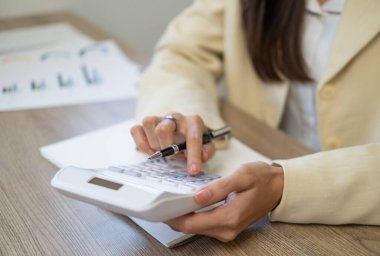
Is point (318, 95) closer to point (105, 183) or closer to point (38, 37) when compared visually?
point (105, 183)

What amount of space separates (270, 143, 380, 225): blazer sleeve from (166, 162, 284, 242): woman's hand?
1.0 inches

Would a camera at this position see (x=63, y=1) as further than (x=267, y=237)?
Yes

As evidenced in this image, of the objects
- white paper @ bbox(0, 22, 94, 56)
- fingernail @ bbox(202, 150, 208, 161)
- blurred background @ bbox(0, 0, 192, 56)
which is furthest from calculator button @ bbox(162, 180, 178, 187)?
blurred background @ bbox(0, 0, 192, 56)

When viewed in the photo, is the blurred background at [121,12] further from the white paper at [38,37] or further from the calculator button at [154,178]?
the calculator button at [154,178]

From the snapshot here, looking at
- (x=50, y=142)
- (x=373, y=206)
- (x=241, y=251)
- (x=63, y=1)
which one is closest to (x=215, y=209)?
(x=241, y=251)

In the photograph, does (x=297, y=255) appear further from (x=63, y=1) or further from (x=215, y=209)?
(x=63, y=1)

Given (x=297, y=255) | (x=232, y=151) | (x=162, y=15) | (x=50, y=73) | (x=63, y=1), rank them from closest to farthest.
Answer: (x=297, y=255)
(x=232, y=151)
(x=50, y=73)
(x=63, y=1)
(x=162, y=15)

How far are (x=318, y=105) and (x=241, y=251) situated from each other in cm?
41

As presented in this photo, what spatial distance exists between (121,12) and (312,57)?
98 cm

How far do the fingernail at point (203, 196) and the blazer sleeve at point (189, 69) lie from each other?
273 mm

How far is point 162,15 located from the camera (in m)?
1.83

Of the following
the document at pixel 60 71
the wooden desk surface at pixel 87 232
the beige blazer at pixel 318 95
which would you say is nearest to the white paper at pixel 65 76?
the document at pixel 60 71

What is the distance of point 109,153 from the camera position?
0.74m

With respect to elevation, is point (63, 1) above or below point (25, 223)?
above
